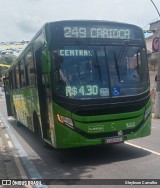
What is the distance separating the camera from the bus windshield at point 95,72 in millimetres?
8602

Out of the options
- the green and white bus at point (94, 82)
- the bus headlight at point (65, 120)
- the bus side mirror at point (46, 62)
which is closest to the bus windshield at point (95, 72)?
the green and white bus at point (94, 82)

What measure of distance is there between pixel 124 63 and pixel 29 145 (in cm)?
506

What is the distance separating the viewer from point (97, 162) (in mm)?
8969

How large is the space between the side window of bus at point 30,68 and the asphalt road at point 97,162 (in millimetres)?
2123

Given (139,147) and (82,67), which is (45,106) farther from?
(139,147)

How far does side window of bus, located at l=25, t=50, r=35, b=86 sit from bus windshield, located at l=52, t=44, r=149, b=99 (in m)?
2.21

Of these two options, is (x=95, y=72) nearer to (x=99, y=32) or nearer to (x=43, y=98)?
(x=99, y=32)

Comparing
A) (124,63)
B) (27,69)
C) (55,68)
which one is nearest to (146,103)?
(124,63)

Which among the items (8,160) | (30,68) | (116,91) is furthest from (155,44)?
(8,160)

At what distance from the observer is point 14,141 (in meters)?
13.6

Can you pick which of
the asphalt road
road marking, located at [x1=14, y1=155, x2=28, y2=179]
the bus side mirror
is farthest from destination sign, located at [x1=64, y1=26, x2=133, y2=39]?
road marking, located at [x1=14, y1=155, x2=28, y2=179]

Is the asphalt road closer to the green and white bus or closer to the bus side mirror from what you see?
the green and white bus

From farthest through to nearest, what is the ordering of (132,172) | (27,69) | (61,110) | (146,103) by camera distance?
(27,69) → (146,103) → (61,110) → (132,172)

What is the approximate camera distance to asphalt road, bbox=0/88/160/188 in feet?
25.2
